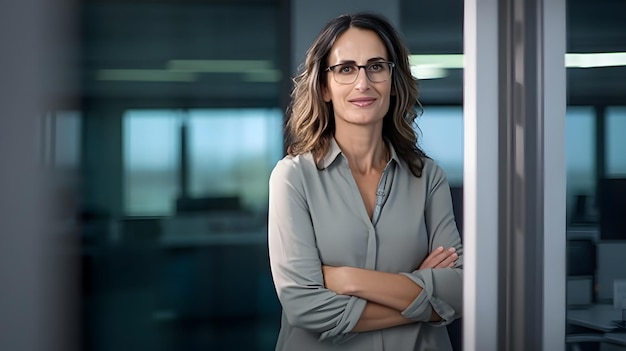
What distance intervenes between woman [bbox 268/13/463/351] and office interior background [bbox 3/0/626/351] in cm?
195

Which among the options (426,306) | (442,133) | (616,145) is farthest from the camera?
(442,133)

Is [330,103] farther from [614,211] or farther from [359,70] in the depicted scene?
[614,211]

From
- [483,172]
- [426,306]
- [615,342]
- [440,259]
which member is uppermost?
[483,172]

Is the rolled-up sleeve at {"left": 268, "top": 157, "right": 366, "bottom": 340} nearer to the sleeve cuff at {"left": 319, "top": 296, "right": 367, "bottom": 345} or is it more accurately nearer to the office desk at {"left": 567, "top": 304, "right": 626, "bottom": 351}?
the sleeve cuff at {"left": 319, "top": 296, "right": 367, "bottom": 345}

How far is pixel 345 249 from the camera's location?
1.85 metres

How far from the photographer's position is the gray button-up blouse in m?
1.82

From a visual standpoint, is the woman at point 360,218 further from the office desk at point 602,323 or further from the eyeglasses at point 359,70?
the office desk at point 602,323

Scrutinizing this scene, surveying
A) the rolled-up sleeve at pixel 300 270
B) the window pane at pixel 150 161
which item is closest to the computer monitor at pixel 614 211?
the rolled-up sleeve at pixel 300 270

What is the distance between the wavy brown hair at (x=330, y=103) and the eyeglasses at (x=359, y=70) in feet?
0.10

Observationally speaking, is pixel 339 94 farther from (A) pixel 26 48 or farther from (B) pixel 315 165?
(A) pixel 26 48

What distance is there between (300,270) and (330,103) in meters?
0.46

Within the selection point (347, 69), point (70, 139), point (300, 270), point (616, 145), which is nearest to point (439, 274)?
point (300, 270)

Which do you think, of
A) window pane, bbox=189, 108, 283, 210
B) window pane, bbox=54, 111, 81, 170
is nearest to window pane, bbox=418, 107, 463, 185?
window pane, bbox=189, 108, 283, 210

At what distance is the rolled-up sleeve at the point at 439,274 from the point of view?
1.82 metres
